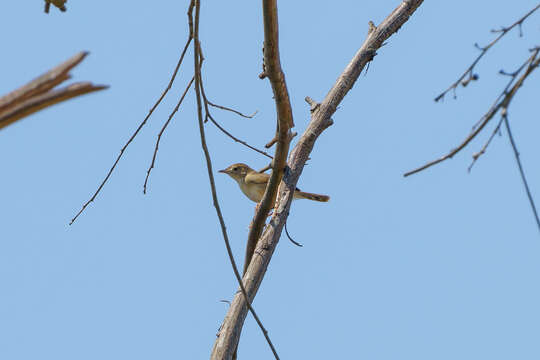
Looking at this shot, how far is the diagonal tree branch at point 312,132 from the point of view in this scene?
185 inches

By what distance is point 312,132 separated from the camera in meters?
5.07

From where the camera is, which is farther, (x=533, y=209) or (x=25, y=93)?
(x=533, y=209)

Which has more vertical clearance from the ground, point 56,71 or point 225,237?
point 225,237

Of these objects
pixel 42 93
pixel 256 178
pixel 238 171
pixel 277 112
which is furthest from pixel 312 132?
pixel 238 171

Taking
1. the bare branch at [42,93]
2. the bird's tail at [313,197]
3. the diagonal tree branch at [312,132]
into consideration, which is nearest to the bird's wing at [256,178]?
the bird's tail at [313,197]

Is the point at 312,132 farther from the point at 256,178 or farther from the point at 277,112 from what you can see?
the point at 256,178

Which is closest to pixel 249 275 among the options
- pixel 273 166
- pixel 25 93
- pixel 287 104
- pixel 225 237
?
pixel 273 166

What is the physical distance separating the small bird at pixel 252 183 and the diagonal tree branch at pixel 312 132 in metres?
3.42

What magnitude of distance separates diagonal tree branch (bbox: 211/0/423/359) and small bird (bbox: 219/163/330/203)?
3.42 metres

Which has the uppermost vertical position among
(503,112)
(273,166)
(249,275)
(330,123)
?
(330,123)

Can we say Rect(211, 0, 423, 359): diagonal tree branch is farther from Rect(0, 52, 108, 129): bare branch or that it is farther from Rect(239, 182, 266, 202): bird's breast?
Rect(239, 182, 266, 202): bird's breast

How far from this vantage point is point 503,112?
1640 mm

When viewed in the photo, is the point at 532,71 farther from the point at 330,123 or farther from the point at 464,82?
the point at 330,123

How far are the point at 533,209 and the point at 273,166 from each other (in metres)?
3.15
